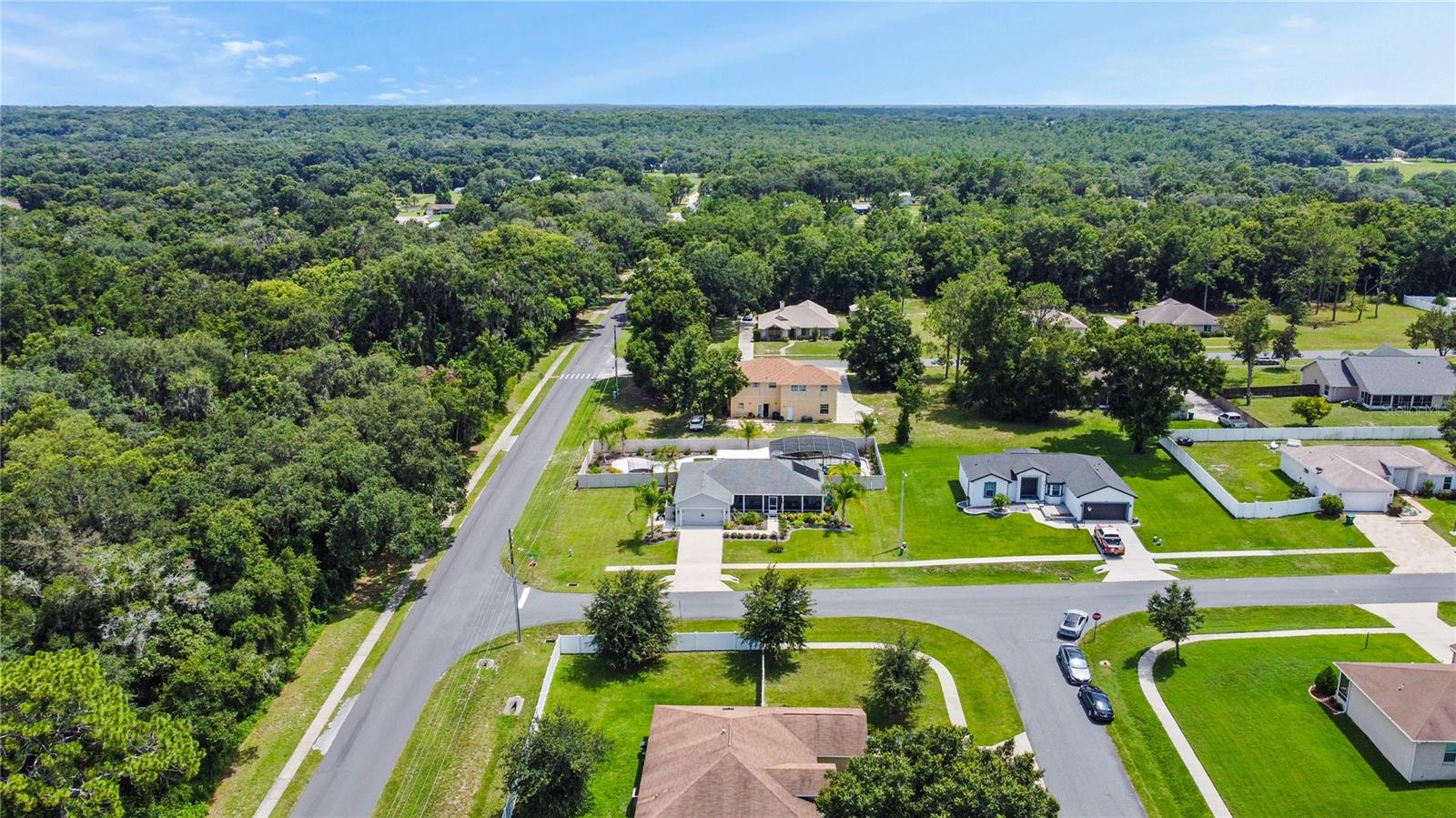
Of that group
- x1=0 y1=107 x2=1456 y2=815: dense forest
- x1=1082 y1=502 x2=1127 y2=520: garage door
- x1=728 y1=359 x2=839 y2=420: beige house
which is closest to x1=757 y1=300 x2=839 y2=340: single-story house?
x1=0 y1=107 x2=1456 y2=815: dense forest

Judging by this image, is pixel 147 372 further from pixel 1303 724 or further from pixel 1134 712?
pixel 1303 724

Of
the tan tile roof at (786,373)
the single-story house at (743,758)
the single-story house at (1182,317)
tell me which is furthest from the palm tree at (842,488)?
the single-story house at (1182,317)

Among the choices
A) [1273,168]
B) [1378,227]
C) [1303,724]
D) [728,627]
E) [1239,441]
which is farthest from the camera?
[1273,168]

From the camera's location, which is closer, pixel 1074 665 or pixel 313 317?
pixel 1074 665

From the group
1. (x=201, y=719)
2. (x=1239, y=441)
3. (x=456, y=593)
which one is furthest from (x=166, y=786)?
(x=1239, y=441)

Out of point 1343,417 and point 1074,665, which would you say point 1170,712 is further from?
point 1343,417

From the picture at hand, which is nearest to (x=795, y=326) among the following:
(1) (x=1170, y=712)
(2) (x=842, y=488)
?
(2) (x=842, y=488)
